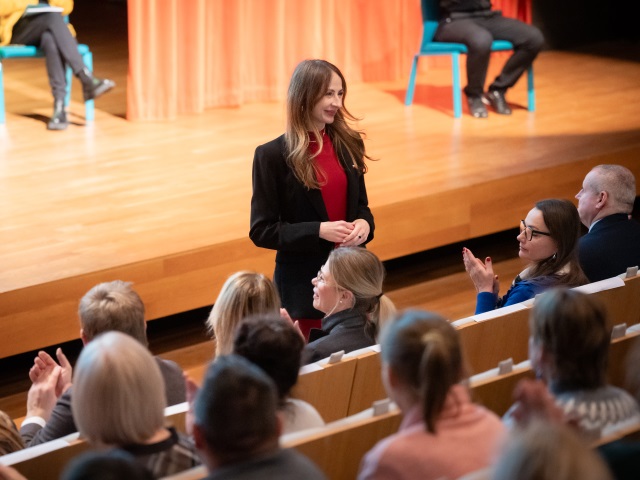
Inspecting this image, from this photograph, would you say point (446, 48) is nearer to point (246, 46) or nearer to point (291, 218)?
point (246, 46)

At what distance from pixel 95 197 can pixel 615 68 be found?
4.19m

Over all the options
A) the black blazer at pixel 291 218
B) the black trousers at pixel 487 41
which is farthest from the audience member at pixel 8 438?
the black trousers at pixel 487 41

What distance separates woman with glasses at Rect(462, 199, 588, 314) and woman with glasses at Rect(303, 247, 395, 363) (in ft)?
1.21

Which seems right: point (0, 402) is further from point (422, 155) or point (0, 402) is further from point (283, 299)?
point (422, 155)

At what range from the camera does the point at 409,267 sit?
5.29 m

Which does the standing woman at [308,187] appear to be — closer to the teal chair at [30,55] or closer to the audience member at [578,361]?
the audience member at [578,361]

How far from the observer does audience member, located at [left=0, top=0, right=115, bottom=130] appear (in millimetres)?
5863

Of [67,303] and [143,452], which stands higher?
[143,452]

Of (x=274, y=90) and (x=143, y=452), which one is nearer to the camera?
(x=143, y=452)

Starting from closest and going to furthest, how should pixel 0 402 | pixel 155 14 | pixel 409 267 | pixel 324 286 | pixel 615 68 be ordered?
1. pixel 324 286
2. pixel 0 402
3. pixel 409 267
4. pixel 155 14
5. pixel 615 68

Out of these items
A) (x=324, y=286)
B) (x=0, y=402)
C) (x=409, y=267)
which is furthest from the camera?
(x=409, y=267)

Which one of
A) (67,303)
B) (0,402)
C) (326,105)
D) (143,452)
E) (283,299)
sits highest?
(326,105)

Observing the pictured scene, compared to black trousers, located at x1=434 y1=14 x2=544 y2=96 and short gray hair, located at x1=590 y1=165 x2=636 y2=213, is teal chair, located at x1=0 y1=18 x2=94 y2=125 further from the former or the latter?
short gray hair, located at x1=590 y1=165 x2=636 y2=213

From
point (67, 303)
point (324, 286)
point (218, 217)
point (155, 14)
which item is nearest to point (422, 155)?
point (218, 217)
